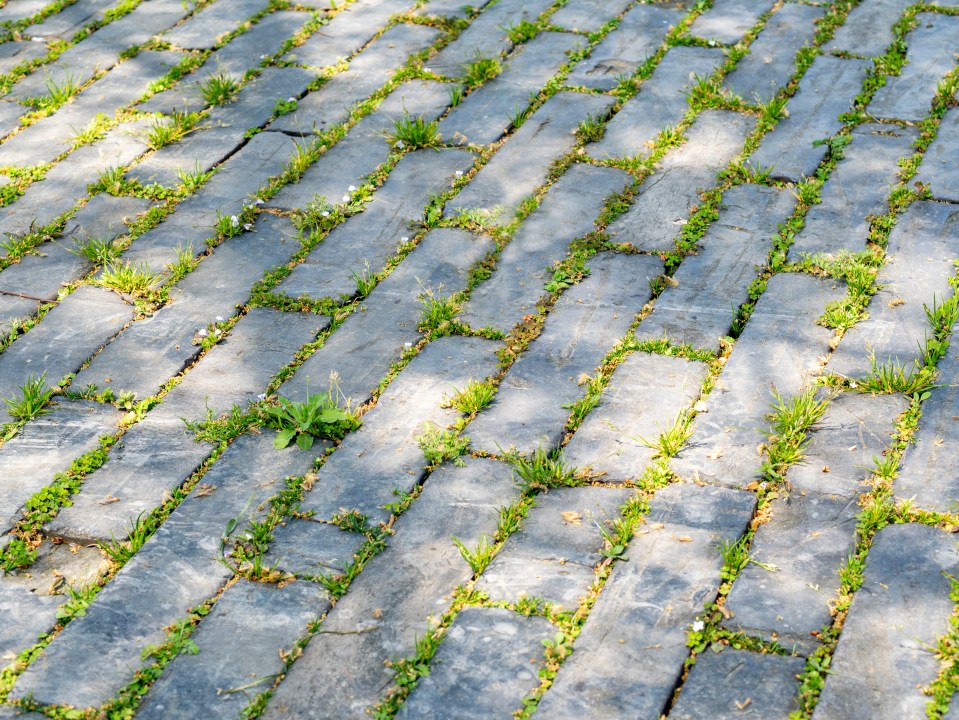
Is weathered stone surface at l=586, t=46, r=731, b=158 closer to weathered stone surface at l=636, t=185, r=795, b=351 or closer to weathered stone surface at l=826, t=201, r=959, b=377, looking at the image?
weathered stone surface at l=636, t=185, r=795, b=351

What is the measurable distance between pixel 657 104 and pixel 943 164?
1160 millimetres

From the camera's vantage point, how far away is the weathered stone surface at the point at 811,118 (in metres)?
4.16

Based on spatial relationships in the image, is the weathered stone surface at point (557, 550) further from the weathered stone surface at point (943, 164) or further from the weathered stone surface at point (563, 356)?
the weathered stone surface at point (943, 164)

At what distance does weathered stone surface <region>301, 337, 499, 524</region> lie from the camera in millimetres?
2924

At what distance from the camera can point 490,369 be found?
10.9 feet

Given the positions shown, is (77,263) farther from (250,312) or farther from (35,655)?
(35,655)

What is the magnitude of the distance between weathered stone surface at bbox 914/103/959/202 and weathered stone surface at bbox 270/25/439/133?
2295mm

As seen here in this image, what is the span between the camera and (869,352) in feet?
10.7

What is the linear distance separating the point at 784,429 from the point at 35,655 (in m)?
2.00

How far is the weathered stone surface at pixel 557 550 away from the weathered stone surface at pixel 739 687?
13.7 inches

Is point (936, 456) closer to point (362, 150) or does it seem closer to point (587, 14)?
point (362, 150)

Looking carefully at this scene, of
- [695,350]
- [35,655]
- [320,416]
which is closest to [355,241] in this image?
[320,416]

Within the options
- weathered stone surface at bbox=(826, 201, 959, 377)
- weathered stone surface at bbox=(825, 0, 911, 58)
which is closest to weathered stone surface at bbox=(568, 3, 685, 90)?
weathered stone surface at bbox=(825, 0, 911, 58)

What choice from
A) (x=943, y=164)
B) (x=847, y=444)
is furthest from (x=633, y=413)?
(x=943, y=164)
